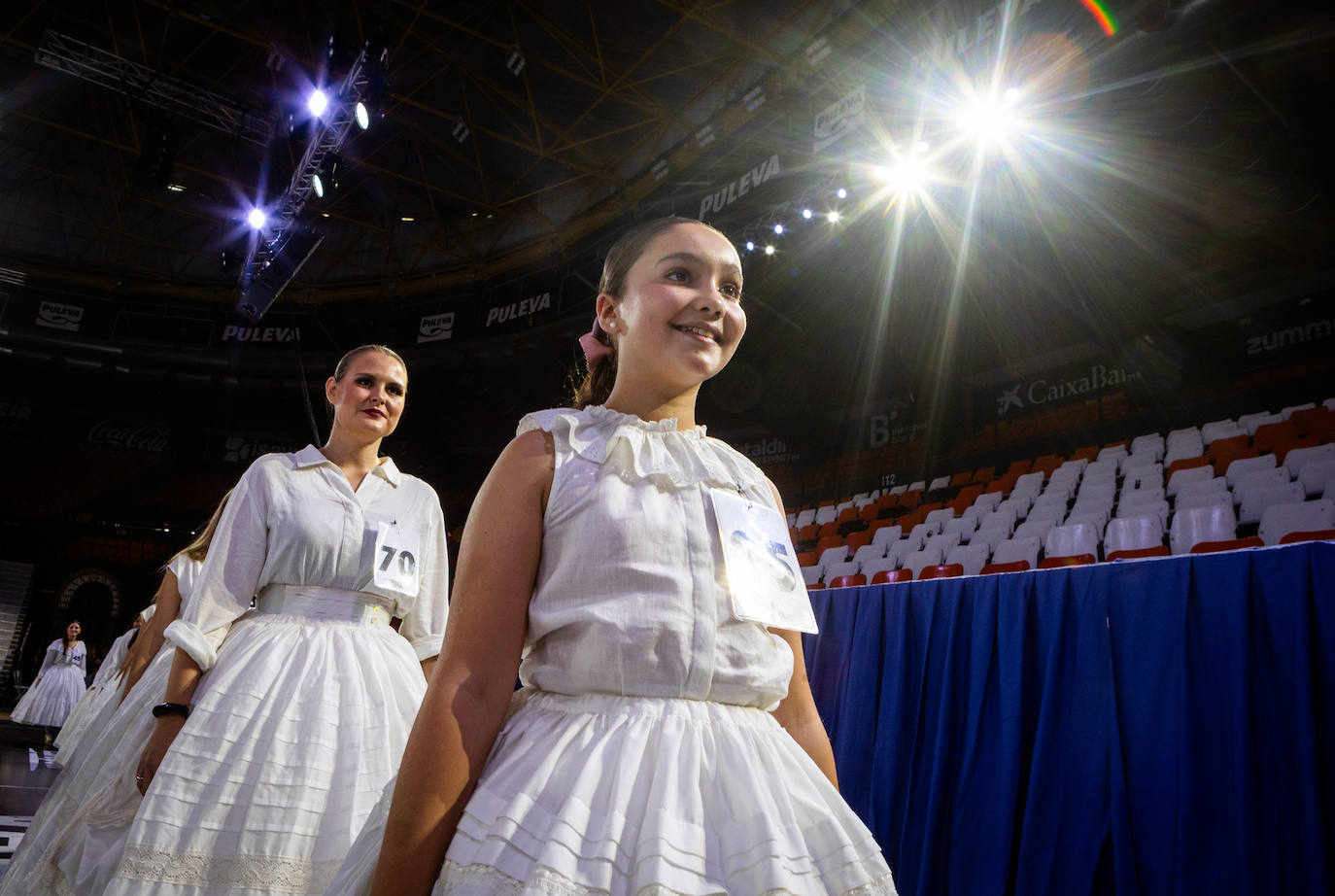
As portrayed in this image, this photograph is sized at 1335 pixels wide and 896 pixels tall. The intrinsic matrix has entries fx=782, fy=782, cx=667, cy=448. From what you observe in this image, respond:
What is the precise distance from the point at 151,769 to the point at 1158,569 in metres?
3.00

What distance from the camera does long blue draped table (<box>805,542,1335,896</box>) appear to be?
2322 mm

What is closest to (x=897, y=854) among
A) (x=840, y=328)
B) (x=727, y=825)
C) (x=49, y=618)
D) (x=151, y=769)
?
(x=151, y=769)

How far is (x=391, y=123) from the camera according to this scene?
1452 cm

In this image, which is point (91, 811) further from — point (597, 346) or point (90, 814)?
point (597, 346)

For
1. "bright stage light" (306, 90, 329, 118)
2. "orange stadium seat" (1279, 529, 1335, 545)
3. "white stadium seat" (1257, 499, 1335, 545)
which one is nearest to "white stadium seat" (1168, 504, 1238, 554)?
"white stadium seat" (1257, 499, 1335, 545)

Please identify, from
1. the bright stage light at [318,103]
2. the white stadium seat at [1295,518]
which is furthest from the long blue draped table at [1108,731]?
the bright stage light at [318,103]

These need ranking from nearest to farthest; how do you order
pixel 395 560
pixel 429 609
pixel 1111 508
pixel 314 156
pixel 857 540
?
pixel 395 560 → pixel 429 609 → pixel 1111 508 → pixel 857 540 → pixel 314 156

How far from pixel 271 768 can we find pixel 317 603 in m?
0.44

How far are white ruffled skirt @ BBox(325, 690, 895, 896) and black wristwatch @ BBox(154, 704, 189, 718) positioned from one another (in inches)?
41.0

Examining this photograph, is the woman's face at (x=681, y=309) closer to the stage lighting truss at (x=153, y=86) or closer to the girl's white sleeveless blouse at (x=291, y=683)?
the girl's white sleeveless blouse at (x=291, y=683)

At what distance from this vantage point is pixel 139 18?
1272 centimetres

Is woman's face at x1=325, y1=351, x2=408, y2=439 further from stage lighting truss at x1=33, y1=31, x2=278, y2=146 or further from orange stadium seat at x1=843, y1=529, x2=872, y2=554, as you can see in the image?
stage lighting truss at x1=33, y1=31, x2=278, y2=146

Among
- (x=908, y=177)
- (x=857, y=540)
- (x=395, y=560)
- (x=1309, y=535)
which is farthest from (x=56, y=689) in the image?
(x=1309, y=535)

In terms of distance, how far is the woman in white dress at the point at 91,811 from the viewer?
1.59m
